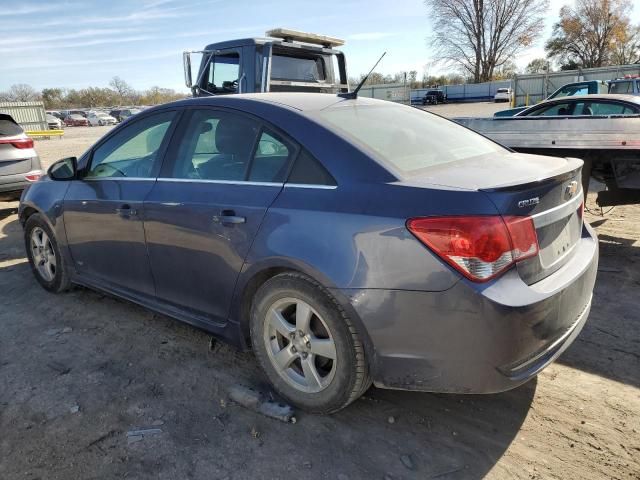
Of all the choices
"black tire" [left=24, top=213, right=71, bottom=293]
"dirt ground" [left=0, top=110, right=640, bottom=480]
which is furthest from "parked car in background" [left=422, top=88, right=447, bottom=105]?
"dirt ground" [left=0, top=110, right=640, bottom=480]

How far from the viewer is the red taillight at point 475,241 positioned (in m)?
2.18

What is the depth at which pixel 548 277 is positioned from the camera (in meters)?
2.46

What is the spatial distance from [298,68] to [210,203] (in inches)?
254

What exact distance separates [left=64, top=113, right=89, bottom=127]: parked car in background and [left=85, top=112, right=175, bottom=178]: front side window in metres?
54.0

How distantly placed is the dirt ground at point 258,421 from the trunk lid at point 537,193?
847 millimetres

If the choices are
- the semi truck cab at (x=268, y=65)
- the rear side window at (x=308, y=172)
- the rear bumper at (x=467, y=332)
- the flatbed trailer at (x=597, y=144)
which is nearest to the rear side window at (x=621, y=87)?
the semi truck cab at (x=268, y=65)

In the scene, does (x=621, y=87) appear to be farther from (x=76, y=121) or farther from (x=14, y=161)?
(x=76, y=121)

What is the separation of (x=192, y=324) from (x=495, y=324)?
73.8 inches

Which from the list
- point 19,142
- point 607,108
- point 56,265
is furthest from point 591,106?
point 19,142

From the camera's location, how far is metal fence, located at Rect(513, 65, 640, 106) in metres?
28.9

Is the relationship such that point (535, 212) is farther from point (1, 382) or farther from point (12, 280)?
point (12, 280)

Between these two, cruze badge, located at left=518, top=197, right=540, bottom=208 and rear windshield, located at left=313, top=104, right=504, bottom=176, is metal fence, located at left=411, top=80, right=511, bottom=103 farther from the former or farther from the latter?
cruze badge, located at left=518, top=197, right=540, bottom=208

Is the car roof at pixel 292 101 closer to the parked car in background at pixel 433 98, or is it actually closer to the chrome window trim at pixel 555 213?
the chrome window trim at pixel 555 213

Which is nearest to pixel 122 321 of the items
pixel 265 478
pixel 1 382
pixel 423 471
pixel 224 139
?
pixel 1 382
